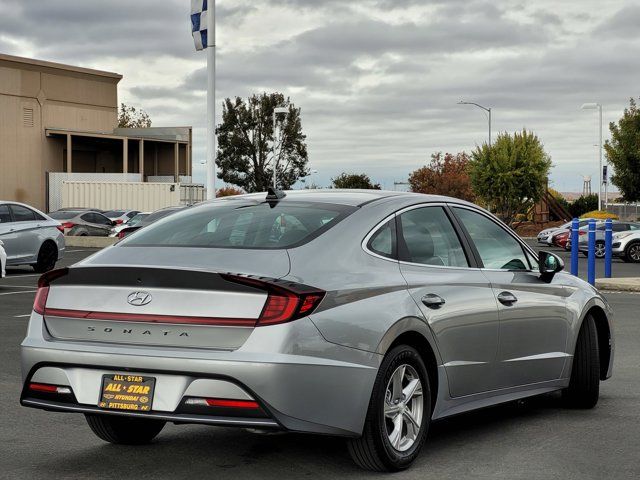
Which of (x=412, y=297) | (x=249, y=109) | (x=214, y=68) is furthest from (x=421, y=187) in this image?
(x=412, y=297)

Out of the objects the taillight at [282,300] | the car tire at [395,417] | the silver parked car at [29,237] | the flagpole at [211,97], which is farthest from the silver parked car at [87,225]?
the taillight at [282,300]

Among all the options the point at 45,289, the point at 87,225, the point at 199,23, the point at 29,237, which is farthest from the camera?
the point at 87,225

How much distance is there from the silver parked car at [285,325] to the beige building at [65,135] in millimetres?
52205

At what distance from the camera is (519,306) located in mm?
7434

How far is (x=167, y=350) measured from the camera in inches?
221

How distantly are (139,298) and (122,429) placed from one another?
4.61 ft

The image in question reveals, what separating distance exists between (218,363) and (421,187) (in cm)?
8374

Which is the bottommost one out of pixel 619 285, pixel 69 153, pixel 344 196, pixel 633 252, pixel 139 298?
pixel 633 252

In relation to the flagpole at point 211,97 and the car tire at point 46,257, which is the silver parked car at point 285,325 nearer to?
the flagpole at point 211,97

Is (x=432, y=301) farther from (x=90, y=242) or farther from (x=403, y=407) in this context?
(x=90, y=242)

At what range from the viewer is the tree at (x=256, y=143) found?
260 ft

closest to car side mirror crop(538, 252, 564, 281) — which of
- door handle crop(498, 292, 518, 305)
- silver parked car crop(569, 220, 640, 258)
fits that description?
door handle crop(498, 292, 518, 305)

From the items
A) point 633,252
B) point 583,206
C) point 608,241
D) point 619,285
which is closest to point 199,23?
point 608,241

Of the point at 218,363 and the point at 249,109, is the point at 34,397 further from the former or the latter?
the point at 249,109
